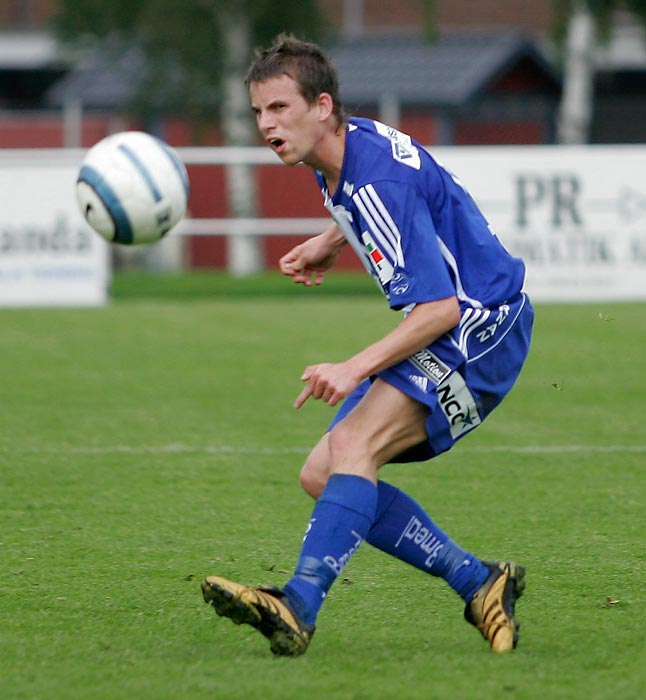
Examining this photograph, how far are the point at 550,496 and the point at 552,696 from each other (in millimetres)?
2926

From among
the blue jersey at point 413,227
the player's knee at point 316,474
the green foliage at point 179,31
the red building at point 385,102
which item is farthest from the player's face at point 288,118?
the red building at point 385,102

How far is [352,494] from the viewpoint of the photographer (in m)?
4.36

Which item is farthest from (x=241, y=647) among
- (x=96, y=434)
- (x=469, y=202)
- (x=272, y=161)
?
(x=272, y=161)

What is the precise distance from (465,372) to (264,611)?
2.84 ft

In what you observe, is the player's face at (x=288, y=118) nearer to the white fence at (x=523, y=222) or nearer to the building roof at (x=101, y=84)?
the white fence at (x=523, y=222)

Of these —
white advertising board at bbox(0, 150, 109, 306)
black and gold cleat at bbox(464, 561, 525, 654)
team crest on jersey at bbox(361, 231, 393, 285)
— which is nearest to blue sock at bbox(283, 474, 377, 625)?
black and gold cleat at bbox(464, 561, 525, 654)

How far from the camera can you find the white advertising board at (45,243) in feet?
52.8

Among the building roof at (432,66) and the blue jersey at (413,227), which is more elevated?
the building roof at (432,66)

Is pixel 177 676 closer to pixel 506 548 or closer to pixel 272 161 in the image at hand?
pixel 506 548

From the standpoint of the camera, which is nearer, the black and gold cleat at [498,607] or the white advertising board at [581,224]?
the black and gold cleat at [498,607]

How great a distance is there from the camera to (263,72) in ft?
14.3

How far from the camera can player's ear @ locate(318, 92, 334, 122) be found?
172 inches

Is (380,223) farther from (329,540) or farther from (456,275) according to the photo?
(329,540)

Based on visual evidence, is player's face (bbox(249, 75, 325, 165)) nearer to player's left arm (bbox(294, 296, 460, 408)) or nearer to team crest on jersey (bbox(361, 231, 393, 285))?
team crest on jersey (bbox(361, 231, 393, 285))
